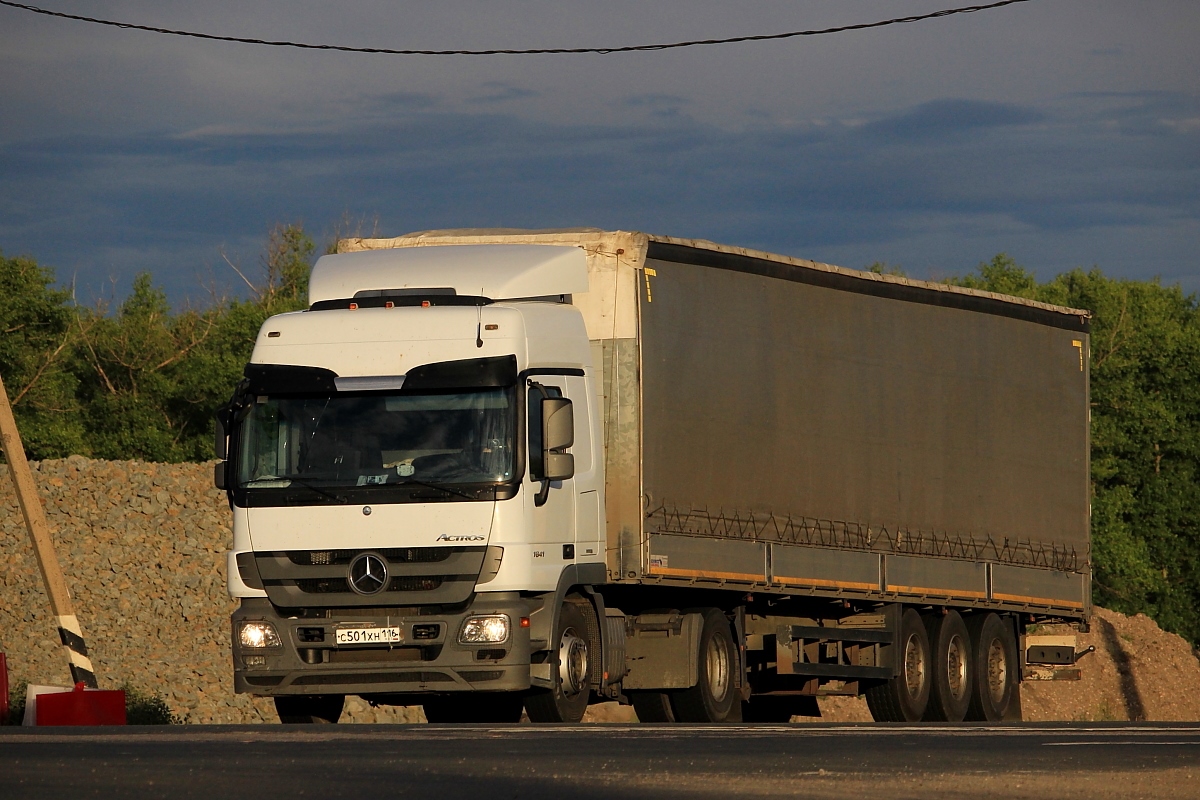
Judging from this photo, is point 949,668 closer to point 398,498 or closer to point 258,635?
point 398,498

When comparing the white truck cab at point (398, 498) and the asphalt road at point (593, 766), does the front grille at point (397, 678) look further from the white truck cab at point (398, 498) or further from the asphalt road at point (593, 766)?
the asphalt road at point (593, 766)

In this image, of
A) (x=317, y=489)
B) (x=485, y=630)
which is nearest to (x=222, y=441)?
(x=317, y=489)

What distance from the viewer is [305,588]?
15281 mm

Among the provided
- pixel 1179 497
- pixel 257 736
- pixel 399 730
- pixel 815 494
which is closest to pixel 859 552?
pixel 815 494

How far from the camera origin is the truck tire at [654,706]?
17.6 metres

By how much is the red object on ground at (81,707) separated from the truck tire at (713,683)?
505cm

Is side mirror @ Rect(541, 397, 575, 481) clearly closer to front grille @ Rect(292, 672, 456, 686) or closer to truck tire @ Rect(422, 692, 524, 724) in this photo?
front grille @ Rect(292, 672, 456, 686)

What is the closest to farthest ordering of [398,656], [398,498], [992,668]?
[398,498] → [398,656] → [992,668]

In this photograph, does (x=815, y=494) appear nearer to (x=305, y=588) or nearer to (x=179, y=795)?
(x=305, y=588)

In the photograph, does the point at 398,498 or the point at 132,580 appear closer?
the point at 398,498

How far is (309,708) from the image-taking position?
660 inches

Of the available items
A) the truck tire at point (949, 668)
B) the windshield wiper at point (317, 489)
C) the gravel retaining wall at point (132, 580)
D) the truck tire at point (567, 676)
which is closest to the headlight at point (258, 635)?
the windshield wiper at point (317, 489)

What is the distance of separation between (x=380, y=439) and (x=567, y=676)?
8.22 ft

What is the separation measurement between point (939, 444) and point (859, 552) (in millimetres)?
1869
